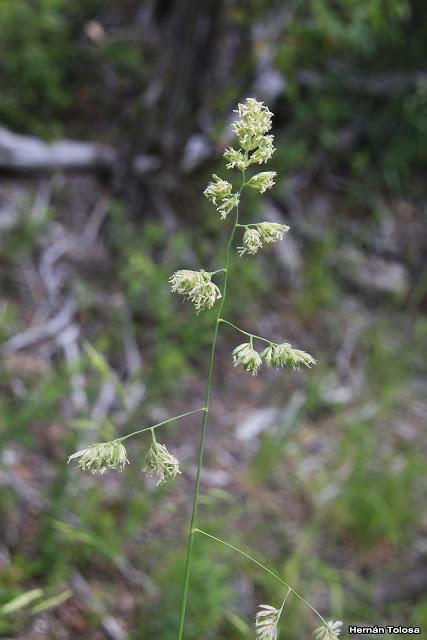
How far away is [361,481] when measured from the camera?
3648 millimetres

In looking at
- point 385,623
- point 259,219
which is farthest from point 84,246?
point 385,623

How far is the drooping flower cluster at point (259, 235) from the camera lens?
46.6 inches

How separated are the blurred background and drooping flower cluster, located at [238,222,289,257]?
48.7 inches

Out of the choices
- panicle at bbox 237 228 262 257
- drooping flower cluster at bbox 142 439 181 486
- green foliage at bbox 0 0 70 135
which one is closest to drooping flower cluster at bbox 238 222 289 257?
panicle at bbox 237 228 262 257

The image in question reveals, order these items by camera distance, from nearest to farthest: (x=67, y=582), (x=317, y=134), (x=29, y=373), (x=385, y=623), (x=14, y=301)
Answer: (x=67, y=582)
(x=385, y=623)
(x=29, y=373)
(x=14, y=301)
(x=317, y=134)

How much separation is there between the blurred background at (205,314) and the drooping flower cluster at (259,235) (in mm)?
1238

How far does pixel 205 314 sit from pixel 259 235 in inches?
103

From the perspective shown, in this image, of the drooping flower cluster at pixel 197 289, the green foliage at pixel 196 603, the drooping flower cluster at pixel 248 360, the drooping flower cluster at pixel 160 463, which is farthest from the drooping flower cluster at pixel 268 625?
the green foliage at pixel 196 603

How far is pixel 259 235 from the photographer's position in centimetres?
122

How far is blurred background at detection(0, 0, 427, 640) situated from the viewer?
9.08ft

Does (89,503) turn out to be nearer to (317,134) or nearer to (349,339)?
(349,339)

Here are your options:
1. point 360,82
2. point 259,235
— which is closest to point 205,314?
point 259,235

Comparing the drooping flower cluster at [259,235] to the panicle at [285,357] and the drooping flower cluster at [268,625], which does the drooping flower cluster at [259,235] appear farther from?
the drooping flower cluster at [268,625]

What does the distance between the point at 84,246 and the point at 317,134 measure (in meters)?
2.39
